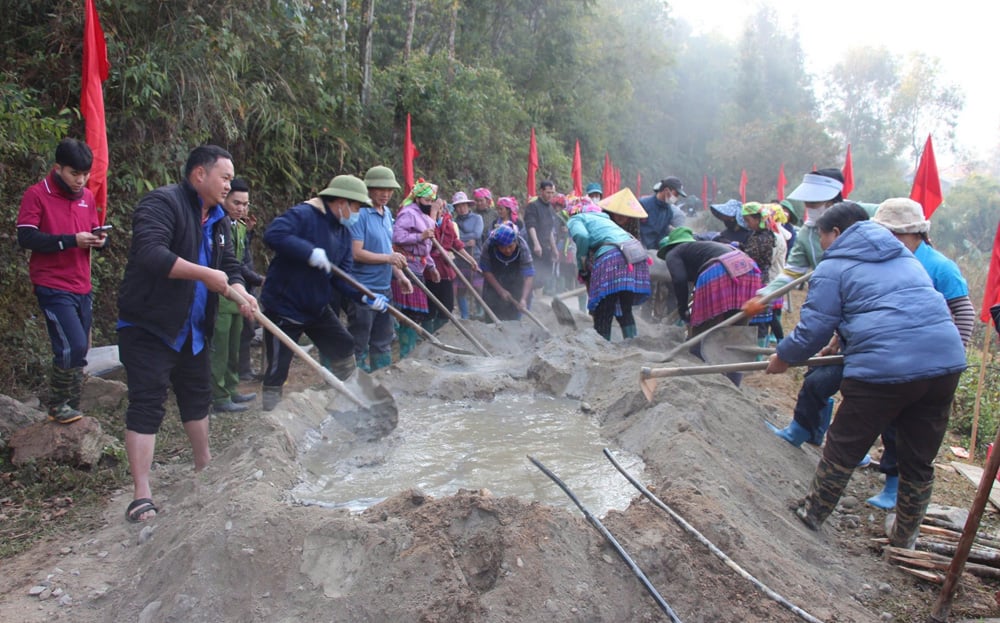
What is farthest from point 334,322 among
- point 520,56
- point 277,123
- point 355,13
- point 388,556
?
point 520,56

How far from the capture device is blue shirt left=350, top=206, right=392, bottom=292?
5.57 metres

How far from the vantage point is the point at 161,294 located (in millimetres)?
3314

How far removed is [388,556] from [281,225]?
2.59 metres

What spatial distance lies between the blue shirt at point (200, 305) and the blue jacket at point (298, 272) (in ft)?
2.87

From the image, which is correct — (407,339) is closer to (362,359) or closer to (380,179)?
(362,359)

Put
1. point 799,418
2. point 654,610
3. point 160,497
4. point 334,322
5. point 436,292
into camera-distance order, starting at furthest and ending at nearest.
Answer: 1. point 436,292
2. point 334,322
3. point 799,418
4. point 160,497
5. point 654,610

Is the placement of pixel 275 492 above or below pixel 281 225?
below

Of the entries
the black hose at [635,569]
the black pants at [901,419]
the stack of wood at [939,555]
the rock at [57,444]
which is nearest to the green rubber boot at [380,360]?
the rock at [57,444]

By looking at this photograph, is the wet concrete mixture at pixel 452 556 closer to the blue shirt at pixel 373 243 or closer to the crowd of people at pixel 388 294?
the crowd of people at pixel 388 294

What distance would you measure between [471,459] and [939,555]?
7.86 feet

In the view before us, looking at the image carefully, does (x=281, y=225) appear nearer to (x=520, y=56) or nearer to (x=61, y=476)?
(x=61, y=476)

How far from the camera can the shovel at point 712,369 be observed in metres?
3.68

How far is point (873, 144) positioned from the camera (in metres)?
41.8

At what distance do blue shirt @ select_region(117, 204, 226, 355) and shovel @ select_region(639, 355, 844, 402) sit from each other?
254 centimetres
